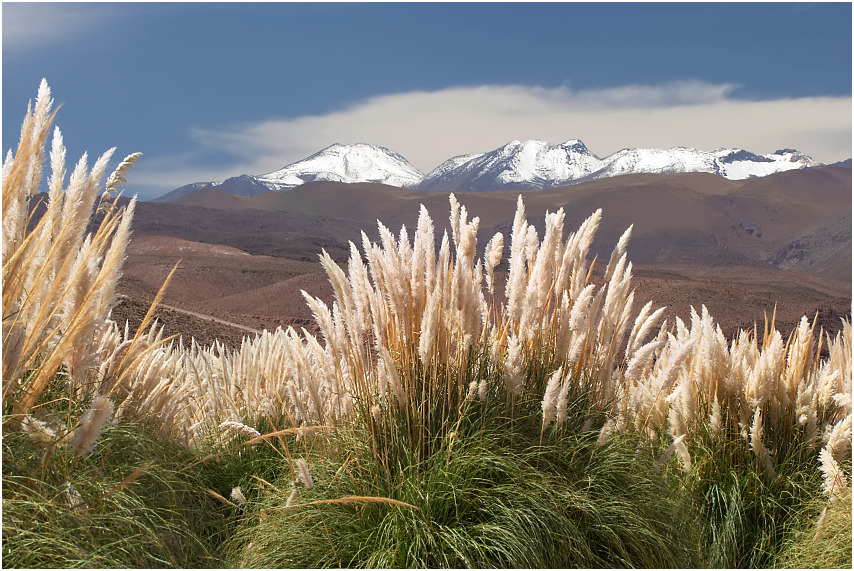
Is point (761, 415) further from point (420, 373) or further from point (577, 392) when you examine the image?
point (420, 373)

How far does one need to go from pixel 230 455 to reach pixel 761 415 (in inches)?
97.3

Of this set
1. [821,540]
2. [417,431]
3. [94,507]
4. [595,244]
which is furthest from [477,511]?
[595,244]

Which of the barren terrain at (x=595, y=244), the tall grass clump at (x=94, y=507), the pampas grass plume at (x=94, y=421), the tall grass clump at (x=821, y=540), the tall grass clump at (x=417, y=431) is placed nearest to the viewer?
the pampas grass plume at (x=94, y=421)

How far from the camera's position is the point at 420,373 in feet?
7.60

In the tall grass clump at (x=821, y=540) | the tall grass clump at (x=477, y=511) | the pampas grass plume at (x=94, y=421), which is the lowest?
the tall grass clump at (x=821, y=540)

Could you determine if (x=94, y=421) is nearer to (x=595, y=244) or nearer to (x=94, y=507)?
(x=94, y=507)

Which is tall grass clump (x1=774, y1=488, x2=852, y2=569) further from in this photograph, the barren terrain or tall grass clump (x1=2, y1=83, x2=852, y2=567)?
the barren terrain

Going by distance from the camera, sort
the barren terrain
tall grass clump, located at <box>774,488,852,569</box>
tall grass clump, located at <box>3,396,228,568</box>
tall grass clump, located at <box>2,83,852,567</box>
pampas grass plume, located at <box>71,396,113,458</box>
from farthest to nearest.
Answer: the barren terrain < tall grass clump, located at <box>774,488,852,569</box> < tall grass clump, located at <box>2,83,852,567</box> < tall grass clump, located at <box>3,396,228,568</box> < pampas grass plume, located at <box>71,396,113,458</box>

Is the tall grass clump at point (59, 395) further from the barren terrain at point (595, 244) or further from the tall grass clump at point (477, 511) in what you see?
the barren terrain at point (595, 244)

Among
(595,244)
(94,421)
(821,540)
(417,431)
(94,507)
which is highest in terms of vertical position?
(94,421)

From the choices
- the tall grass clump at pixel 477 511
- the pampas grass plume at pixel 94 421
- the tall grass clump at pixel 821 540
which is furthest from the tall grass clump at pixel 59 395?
the tall grass clump at pixel 821 540

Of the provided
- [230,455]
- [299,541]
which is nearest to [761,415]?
[299,541]

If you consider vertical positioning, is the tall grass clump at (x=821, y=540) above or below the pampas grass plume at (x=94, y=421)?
below

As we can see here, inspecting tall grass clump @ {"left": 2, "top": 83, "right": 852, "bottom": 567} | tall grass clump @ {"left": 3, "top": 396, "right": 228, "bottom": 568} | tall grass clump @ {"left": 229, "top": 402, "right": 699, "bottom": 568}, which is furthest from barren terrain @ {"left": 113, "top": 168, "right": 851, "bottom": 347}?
tall grass clump @ {"left": 3, "top": 396, "right": 228, "bottom": 568}
